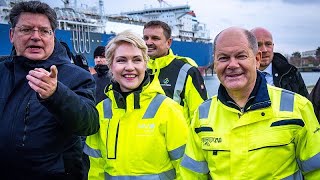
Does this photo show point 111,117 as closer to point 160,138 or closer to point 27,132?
point 160,138

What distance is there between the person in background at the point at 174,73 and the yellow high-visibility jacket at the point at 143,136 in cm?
127

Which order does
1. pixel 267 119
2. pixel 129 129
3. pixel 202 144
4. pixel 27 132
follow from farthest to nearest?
pixel 129 129 → pixel 27 132 → pixel 202 144 → pixel 267 119

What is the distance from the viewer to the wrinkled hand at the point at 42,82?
5.76 ft

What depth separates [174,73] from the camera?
3.61 m

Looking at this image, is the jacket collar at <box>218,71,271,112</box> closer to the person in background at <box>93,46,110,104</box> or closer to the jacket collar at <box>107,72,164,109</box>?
the jacket collar at <box>107,72,164,109</box>

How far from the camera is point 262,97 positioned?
168 cm

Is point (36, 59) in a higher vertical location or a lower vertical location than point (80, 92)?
higher

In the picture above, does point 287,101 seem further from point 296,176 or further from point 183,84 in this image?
point 183,84

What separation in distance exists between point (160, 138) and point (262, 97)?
729mm

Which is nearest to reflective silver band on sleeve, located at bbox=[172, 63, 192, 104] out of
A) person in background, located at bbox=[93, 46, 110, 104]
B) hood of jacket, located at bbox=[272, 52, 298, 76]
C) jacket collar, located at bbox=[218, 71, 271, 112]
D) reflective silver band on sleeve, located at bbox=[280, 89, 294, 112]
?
hood of jacket, located at bbox=[272, 52, 298, 76]

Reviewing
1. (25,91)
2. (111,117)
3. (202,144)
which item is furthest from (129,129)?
(25,91)

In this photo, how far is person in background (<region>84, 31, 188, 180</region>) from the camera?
2119 millimetres

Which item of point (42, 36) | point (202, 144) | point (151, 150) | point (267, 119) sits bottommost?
point (151, 150)

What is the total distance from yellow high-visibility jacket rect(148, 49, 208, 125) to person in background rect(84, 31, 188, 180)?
3.91ft
